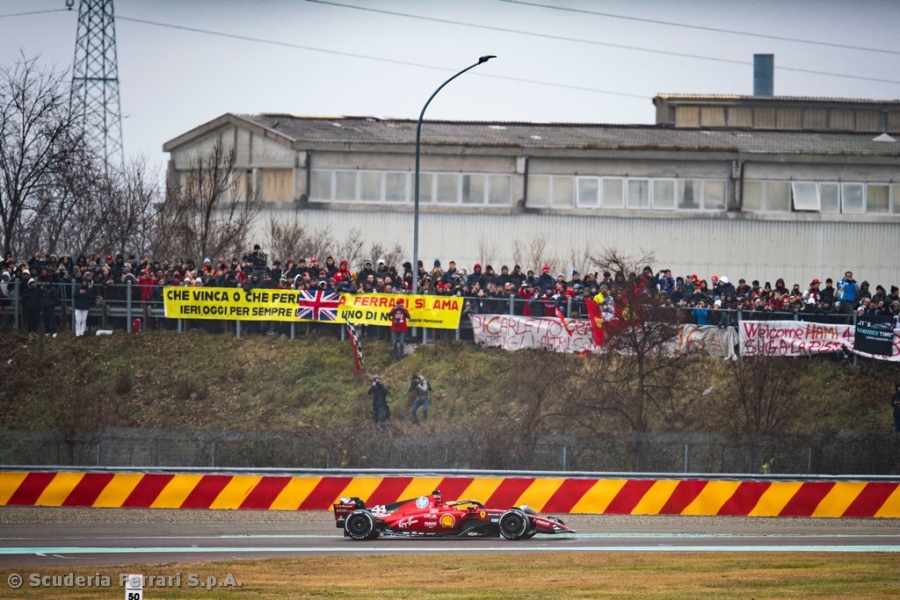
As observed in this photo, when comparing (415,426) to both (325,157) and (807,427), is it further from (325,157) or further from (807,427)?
(325,157)

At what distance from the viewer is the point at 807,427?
114 ft

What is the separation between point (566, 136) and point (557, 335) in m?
17.1

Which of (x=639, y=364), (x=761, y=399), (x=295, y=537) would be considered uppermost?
(x=639, y=364)

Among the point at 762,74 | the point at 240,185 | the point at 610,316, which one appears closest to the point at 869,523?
the point at 610,316

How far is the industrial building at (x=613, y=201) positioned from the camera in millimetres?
49625

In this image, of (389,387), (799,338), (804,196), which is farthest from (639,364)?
(804,196)

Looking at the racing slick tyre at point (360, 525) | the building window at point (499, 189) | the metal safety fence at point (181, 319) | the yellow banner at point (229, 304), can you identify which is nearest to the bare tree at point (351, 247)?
the building window at point (499, 189)

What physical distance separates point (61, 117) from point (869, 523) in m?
29.6

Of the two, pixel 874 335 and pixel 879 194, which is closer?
pixel 874 335

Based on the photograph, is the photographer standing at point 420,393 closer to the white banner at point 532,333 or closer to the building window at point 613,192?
the white banner at point 532,333

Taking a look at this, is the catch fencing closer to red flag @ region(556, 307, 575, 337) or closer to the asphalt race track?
the asphalt race track

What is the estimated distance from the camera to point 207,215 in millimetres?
45656

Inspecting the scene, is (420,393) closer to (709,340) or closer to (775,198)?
(709,340)

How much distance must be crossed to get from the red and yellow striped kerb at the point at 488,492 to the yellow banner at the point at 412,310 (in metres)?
11.2
